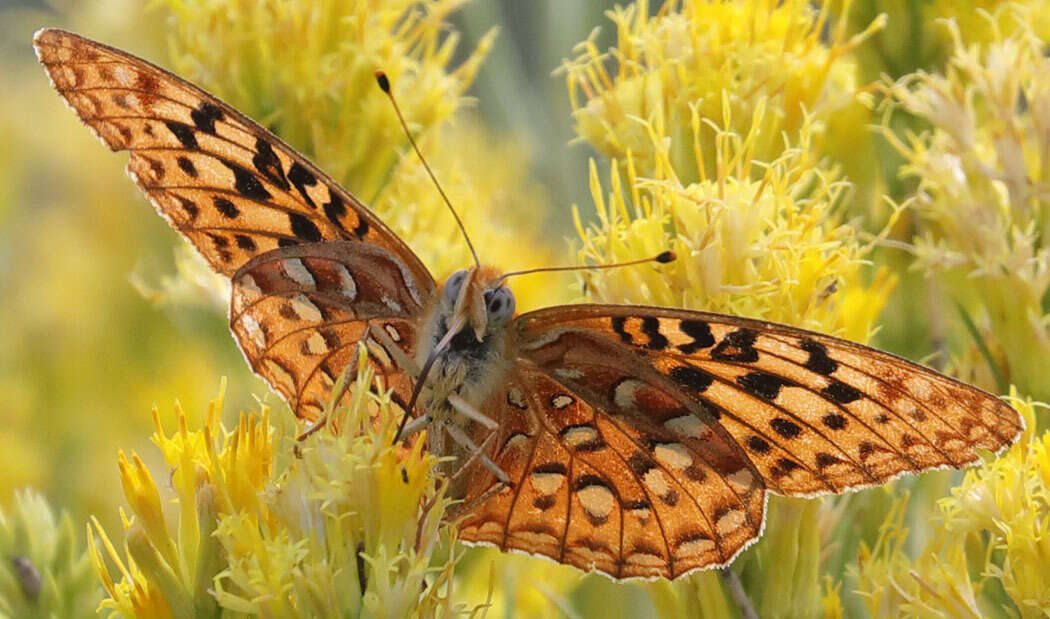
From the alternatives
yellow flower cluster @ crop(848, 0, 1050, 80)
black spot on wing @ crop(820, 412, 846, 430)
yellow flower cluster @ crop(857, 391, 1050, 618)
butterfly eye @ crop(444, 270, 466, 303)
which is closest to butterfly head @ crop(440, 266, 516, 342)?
butterfly eye @ crop(444, 270, 466, 303)

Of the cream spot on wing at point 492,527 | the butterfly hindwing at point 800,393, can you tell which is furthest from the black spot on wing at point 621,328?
the cream spot on wing at point 492,527

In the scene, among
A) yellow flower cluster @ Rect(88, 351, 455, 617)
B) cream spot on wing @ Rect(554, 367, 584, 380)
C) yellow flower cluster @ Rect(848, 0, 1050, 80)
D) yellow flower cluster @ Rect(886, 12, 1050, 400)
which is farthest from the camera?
yellow flower cluster @ Rect(848, 0, 1050, 80)

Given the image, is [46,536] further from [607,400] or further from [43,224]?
[43,224]

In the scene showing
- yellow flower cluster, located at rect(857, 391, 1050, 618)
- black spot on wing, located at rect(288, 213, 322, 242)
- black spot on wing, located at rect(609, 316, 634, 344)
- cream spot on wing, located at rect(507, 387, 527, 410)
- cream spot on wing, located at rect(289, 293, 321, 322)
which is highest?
black spot on wing, located at rect(288, 213, 322, 242)

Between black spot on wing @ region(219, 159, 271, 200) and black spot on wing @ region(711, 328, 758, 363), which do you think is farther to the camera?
black spot on wing @ region(219, 159, 271, 200)

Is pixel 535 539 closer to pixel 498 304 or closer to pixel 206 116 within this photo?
pixel 498 304

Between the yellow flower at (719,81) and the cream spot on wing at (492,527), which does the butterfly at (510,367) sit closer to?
the cream spot on wing at (492,527)

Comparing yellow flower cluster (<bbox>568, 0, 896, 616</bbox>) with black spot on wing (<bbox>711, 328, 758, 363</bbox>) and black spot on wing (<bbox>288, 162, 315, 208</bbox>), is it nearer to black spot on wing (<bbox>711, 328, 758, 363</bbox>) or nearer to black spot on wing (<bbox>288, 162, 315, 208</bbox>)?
black spot on wing (<bbox>711, 328, 758, 363</bbox>)
